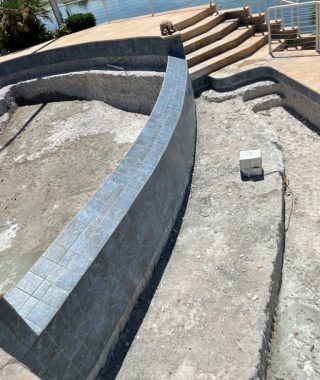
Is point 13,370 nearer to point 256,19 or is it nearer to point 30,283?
point 30,283

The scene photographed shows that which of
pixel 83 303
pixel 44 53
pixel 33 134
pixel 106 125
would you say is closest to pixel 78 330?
pixel 83 303

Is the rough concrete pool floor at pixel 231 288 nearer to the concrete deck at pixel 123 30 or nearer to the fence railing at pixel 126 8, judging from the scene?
the concrete deck at pixel 123 30

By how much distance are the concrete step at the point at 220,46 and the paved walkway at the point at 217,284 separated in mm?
4014

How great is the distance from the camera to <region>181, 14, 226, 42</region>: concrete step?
32.8 feet

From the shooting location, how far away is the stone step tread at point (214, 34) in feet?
31.7

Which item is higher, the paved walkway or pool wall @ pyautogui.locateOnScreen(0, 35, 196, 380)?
pool wall @ pyautogui.locateOnScreen(0, 35, 196, 380)

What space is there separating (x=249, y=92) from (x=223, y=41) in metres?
2.35

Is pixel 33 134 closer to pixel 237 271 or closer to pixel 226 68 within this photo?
pixel 226 68

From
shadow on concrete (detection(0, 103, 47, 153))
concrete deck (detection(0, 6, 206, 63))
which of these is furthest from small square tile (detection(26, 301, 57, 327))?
shadow on concrete (detection(0, 103, 47, 153))

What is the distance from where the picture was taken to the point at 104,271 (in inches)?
142

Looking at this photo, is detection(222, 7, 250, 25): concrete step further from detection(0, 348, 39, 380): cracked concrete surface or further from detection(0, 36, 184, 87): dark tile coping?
detection(0, 348, 39, 380): cracked concrete surface

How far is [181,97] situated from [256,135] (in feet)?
4.90

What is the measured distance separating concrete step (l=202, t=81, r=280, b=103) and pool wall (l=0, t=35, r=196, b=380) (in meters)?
3.49

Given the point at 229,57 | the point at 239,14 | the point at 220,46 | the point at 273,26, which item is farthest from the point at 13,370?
the point at 239,14
